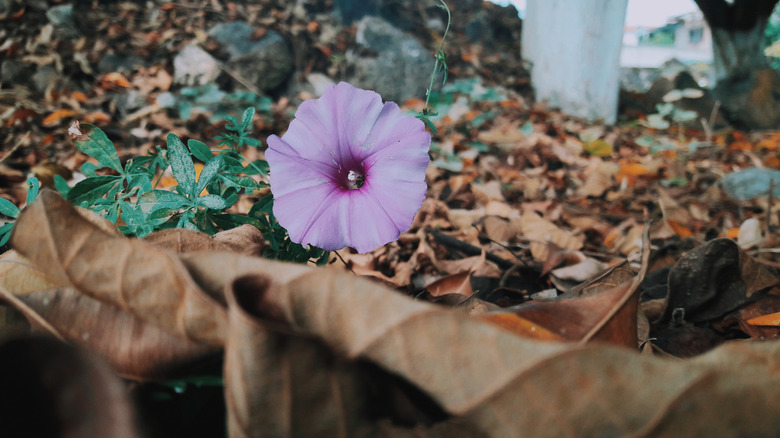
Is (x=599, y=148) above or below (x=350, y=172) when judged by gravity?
below

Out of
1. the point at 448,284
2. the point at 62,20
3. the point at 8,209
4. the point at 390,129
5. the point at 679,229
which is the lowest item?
the point at 679,229

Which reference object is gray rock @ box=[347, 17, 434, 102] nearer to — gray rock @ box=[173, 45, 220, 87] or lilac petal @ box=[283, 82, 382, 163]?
gray rock @ box=[173, 45, 220, 87]

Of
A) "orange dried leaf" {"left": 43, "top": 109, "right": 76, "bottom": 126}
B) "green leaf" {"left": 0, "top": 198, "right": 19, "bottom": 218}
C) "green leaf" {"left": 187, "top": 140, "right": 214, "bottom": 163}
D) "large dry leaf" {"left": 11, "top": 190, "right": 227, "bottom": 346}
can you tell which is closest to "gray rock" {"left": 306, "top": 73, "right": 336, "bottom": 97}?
"orange dried leaf" {"left": 43, "top": 109, "right": 76, "bottom": 126}

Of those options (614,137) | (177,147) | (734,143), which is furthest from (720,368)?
(734,143)

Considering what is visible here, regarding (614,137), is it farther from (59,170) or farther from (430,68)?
(59,170)

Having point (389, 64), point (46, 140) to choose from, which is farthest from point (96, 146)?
point (389, 64)

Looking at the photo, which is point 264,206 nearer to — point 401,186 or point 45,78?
point 401,186

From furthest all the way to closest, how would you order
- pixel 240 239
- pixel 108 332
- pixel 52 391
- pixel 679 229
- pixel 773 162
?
pixel 773 162 < pixel 679 229 < pixel 240 239 < pixel 108 332 < pixel 52 391
